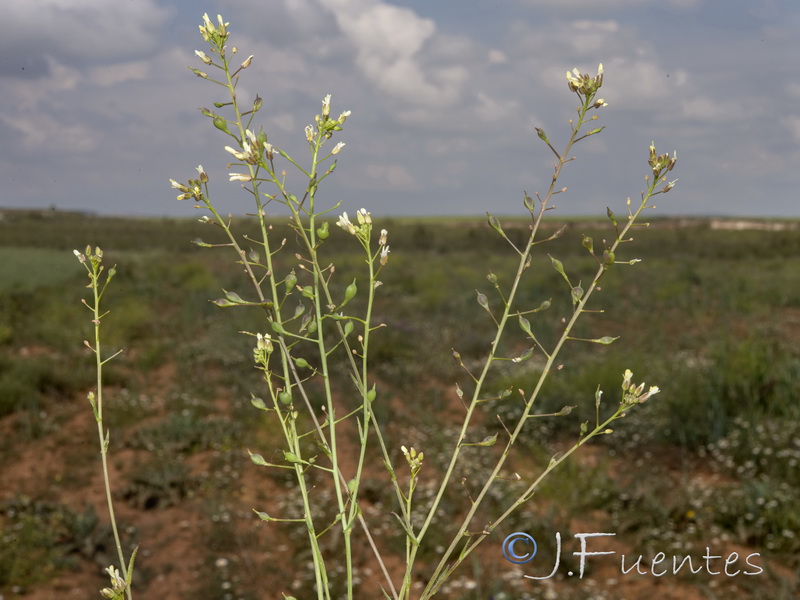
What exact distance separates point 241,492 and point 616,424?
128 inches

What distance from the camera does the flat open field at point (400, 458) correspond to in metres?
4.13

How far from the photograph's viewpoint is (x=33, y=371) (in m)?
7.08

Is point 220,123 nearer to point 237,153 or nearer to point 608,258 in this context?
point 237,153

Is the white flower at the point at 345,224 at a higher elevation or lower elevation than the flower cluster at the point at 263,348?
higher

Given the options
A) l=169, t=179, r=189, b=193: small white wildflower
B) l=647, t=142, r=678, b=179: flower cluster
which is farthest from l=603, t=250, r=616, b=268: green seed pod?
l=169, t=179, r=189, b=193: small white wildflower

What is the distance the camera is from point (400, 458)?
575cm

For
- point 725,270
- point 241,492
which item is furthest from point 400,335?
point 725,270

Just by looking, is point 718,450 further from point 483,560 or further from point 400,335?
point 400,335

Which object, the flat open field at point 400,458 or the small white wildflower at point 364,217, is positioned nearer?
the small white wildflower at point 364,217

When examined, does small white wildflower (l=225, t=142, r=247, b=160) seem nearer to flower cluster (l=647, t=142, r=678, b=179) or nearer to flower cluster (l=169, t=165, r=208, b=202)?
flower cluster (l=169, t=165, r=208, b=202)

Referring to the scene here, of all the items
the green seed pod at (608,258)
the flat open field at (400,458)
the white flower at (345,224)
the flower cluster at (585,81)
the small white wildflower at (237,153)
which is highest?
the flower cluster at (585,81)

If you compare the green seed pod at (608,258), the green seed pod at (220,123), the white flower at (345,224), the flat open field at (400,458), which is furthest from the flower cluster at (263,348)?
the flat open field at (400,458)

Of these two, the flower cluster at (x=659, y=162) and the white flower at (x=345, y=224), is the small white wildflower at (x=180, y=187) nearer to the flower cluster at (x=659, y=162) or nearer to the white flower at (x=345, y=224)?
the white flower at (x=345, y=224)

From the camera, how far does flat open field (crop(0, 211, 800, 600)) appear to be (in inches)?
163
